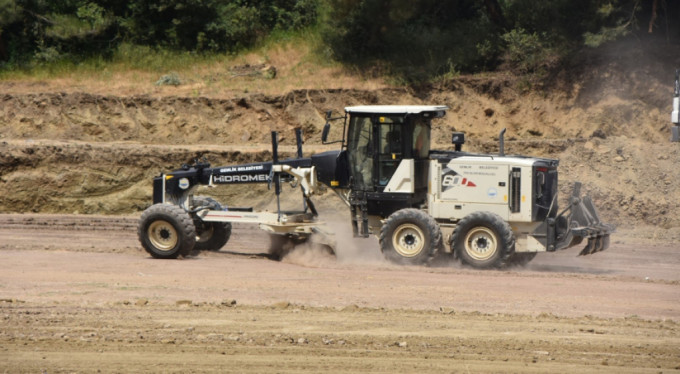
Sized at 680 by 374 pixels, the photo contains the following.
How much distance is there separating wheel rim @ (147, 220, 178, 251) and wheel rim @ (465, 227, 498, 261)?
16.8 ft

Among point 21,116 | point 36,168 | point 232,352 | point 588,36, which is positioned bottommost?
point 232,352

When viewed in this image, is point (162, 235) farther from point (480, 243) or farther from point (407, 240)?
point (480, 243)

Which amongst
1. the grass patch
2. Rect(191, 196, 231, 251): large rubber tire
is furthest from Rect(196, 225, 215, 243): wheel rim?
the grass patch

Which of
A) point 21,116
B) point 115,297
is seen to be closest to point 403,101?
point 21,116

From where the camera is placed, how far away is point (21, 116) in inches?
1093

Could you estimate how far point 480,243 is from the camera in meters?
14.8

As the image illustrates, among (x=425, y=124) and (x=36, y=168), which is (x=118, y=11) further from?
(x=425, y=124)

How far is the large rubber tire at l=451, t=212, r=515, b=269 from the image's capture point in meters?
14.4

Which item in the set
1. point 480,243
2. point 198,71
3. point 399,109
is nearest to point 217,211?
point 399,109

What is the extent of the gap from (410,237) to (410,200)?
68cm

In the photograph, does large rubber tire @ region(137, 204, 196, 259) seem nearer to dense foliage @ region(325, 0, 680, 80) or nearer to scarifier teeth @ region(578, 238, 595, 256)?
scarifier teeth @ region(578, 238, 595, 256)

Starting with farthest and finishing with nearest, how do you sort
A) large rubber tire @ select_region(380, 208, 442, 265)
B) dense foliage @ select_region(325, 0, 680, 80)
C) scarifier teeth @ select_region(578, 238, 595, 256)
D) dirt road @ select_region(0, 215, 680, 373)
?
dense foliage @ select_region(325, 0, 680, 80) < scarifier teeth @ select_region(578, 238, 595, 256) < large rubber tire @ select_region(380, 208, 442, 265) < dirt road @ select_region(0, 215, 680, 373)

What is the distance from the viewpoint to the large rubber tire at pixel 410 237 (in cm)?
1477

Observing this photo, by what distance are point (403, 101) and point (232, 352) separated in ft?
64.9
